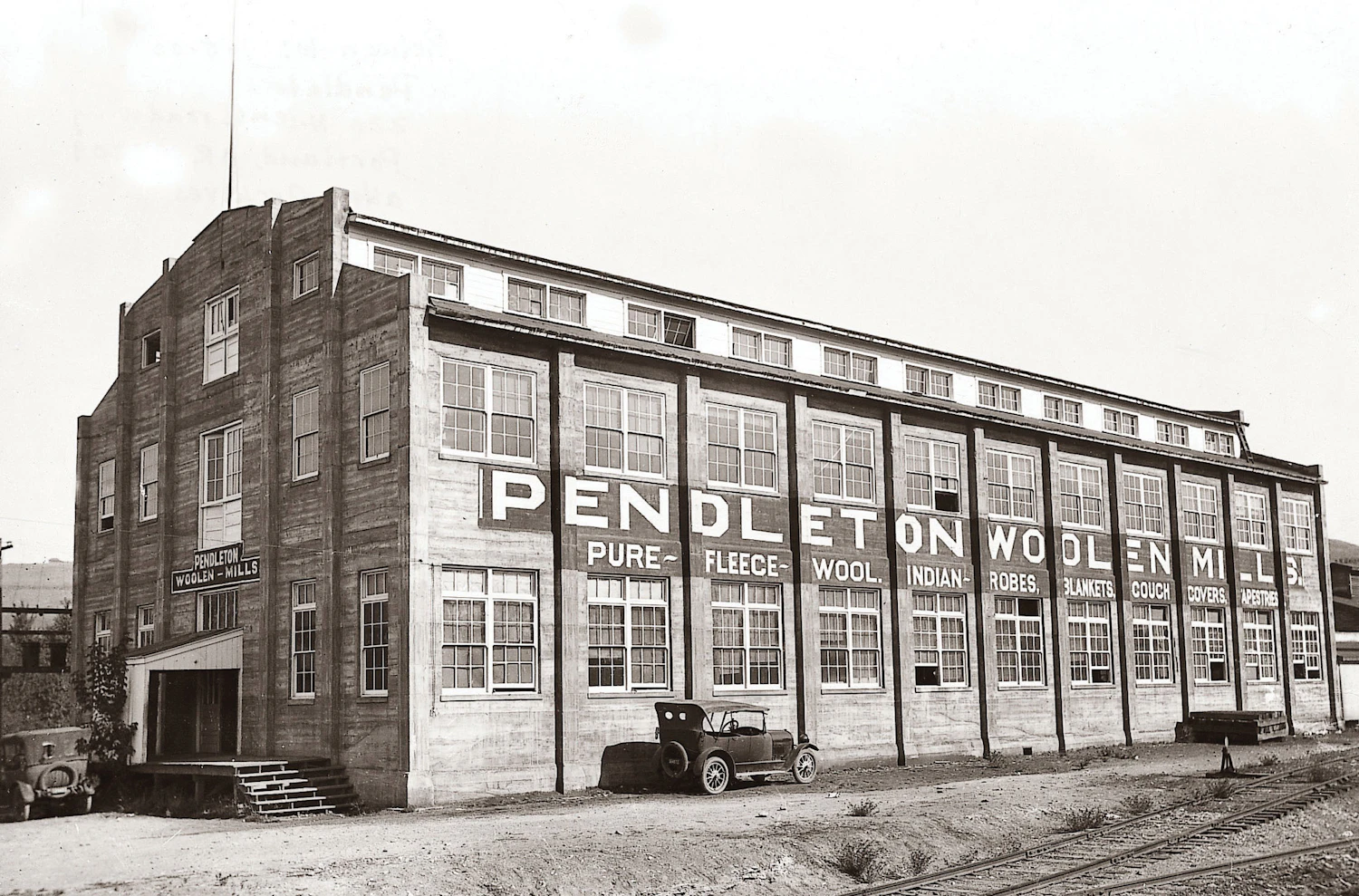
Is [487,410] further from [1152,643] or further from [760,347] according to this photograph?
[1152,643]

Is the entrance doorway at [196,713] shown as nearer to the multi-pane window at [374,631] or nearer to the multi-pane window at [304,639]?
the multi-pane window at [304,639]

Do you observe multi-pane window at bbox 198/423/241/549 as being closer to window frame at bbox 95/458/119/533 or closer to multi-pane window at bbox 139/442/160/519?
multi-pane window at bbox 139/442/160/519

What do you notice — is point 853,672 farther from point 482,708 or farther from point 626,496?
point 482,708

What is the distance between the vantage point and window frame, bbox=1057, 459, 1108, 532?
36812 millimetres

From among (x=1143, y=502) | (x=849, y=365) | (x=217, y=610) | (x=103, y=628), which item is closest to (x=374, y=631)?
(x=217, y=610)

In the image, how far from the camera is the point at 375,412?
2411 centimetres

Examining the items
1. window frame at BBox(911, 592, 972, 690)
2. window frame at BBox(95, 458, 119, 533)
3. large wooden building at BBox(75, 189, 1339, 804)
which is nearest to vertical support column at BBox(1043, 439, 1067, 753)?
large wooden building at BBox(75, 189, 1339, 804)

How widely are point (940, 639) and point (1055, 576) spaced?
5.11 m

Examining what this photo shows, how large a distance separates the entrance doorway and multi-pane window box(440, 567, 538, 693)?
618 centimetres

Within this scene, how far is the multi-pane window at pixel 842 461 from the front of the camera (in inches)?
1208

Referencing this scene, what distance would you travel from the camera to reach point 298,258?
26.7 meters

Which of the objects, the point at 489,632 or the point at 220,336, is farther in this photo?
the point at 220,336

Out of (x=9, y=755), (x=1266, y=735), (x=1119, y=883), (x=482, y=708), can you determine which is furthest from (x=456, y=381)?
(x=1266, y=735)

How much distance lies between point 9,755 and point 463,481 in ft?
29.4
